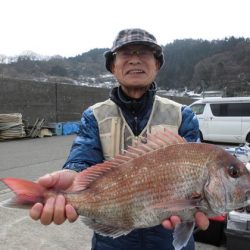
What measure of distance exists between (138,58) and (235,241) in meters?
2.96

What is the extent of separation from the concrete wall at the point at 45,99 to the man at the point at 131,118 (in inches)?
676

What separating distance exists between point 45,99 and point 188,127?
19.8 m

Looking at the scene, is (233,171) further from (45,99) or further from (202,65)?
(202,65)

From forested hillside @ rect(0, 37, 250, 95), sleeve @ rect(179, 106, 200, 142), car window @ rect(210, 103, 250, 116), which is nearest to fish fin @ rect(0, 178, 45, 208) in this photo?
sleeve @ rect(179, 106, 200, 142)

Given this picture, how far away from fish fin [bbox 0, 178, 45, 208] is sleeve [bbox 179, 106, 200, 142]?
1051mm

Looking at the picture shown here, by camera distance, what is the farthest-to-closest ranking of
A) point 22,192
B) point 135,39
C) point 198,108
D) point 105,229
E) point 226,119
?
point 198,108 → point 226,119 → point 135,39 → point 105,229 → point 22,192

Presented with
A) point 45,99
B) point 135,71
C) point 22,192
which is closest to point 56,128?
point 45,99

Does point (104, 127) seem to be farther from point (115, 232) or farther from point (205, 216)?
point (205, 216)

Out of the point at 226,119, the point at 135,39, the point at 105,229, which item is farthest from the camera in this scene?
the point at 226,119

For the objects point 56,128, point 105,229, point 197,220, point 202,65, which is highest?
point 202,65

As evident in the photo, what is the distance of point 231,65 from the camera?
67938 millimetres

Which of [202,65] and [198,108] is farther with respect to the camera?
[202,65]

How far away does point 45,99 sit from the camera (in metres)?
21.9

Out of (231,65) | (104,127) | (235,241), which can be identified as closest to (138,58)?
(104,127)
